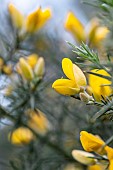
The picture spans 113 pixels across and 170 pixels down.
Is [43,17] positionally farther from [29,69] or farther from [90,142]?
[90,142]

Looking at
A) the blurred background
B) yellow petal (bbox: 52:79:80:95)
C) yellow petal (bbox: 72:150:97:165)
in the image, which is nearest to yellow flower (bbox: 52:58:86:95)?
yellow petal (bbox: 52:79:80:95)

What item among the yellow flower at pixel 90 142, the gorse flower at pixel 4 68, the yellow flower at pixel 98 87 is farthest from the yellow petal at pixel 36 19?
the yellow flower at pixel 90 142

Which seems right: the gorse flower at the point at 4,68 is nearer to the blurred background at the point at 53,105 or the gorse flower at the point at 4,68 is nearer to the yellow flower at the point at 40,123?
the blurred background at the point at 53,105

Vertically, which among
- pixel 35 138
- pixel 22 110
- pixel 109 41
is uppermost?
pixel 109 41

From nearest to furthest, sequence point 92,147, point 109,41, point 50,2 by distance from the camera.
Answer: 1. point 92,147
2. point 109,41
3. point 50,2

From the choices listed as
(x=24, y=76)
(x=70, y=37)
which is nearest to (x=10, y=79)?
(x=24, y=76)

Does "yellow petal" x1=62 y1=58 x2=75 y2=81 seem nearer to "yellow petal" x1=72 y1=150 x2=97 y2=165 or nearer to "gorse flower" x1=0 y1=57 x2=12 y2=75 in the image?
"yellow petal" x1=72 y1=150 x2=97 y2=165

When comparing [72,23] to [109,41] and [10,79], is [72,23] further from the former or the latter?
[109,41]

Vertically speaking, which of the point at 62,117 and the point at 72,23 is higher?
the point at 72,23

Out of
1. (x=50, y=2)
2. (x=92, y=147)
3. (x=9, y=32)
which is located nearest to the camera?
(x=92, y=147)
